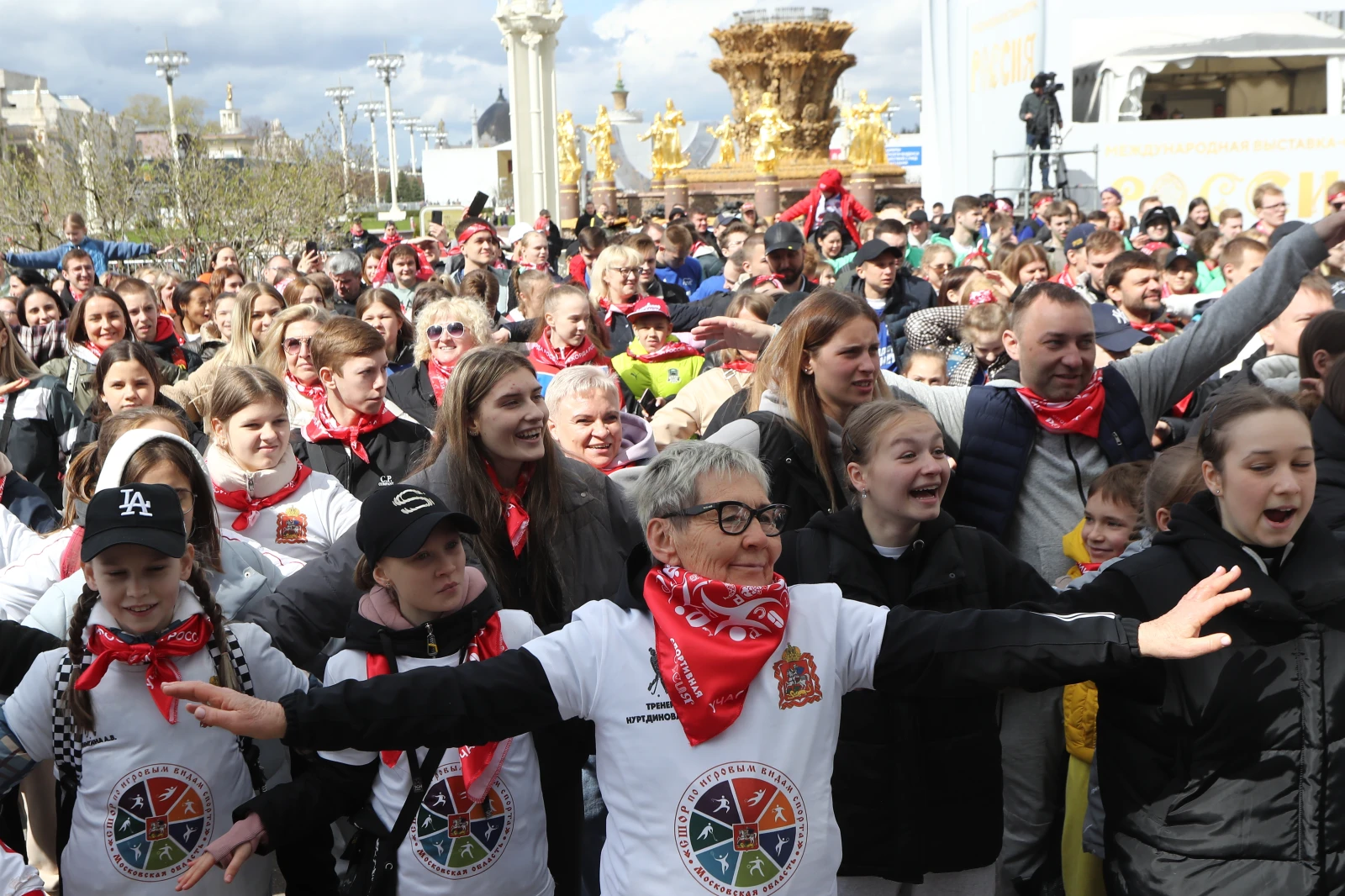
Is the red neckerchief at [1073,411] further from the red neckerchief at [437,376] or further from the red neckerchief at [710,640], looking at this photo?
the red neckerchief at [437,376]

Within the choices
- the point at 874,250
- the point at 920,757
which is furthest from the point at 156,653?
the point at 874,250

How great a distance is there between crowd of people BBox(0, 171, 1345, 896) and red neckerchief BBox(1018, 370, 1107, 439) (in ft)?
0.03

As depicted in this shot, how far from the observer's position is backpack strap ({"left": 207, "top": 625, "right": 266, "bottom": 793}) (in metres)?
3.21

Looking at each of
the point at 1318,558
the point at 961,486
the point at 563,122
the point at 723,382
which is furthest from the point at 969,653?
the point at 563,122

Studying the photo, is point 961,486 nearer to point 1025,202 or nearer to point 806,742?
point 806,742

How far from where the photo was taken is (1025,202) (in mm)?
18062

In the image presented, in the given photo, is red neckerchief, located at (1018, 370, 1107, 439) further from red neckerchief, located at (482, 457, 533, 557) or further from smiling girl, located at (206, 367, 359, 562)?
smiling girl, located at (206, 367, 359, 562)

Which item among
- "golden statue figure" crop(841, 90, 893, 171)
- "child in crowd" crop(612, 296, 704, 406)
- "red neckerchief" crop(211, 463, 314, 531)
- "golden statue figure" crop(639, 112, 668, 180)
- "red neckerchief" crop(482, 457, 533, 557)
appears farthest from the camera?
"golden statue figure" crop(639, 112, 668, 180)

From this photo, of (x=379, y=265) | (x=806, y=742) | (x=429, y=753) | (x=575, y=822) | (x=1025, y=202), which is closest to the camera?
(x=806, y=742)

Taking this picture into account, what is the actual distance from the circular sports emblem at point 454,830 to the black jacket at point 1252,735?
1541 mm

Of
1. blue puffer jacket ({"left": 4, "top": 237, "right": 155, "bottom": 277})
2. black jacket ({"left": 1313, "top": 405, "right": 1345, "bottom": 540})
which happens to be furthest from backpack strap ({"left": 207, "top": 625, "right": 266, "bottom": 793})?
blue puffer jacket ({"left": 4, "top": 237, "right": 155, "bottom": 277})

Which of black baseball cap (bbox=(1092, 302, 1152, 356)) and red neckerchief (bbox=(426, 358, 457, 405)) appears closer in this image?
black baseball cap (bbox=(1092, 302, 1152, 356))

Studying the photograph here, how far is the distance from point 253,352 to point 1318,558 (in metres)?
5.64

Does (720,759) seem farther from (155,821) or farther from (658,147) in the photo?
(658,147)
